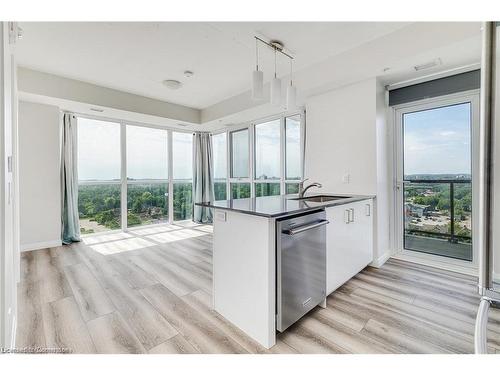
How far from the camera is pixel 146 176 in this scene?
5340mm

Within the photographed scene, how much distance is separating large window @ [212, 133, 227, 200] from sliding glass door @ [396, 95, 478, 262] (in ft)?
13.0

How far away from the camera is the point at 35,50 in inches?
106

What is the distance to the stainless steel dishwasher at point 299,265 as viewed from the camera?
1.55 m

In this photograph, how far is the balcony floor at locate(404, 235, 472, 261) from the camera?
281cm

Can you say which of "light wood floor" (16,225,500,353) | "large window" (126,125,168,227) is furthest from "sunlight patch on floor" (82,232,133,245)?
"light wood floor" (16,225,500,353)

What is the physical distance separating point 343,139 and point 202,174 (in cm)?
385

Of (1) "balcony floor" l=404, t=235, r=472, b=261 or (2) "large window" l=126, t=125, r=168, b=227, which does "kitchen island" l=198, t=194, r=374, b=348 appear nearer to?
(1) "balcony floor" l=404, t=235, r=472, b=261

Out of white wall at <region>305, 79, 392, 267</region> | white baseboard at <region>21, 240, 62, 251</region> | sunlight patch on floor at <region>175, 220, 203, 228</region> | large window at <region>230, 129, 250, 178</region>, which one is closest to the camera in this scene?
white wall at <region>305, 79, 392, 267</region>

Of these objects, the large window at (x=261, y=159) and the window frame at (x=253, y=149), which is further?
the large window at (x=261, y=159)

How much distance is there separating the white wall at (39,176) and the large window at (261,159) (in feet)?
11.1

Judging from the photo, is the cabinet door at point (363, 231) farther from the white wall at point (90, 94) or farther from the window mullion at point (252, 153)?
the white wall at point (90, 94)

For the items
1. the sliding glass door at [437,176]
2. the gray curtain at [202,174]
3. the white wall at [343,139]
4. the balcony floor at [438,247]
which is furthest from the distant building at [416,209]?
the gray curtain at [202,174]
